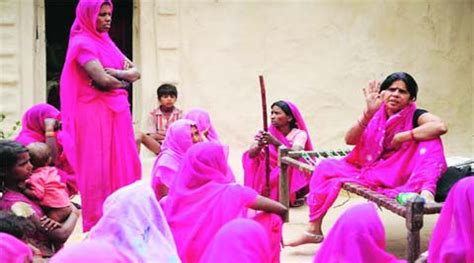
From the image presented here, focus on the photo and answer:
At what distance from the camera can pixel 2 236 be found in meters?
2.85

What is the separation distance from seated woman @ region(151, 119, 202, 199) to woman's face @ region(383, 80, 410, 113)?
1.39m

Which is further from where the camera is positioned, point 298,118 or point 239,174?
Result: point 239,174

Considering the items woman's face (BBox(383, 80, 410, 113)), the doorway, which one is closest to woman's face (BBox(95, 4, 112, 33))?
woman's face (BBox(383, 80, 410, 113))

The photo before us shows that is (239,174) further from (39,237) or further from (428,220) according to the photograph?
(39,237)

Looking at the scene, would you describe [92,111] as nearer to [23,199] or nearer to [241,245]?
[23,199]

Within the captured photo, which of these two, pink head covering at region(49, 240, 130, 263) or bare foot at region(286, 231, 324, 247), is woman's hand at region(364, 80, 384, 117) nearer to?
bare foot at region(286, 231, 324, 247)

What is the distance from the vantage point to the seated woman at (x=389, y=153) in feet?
16.0

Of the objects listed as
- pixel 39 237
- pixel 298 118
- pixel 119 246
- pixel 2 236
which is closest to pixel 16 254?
pixel 2 236

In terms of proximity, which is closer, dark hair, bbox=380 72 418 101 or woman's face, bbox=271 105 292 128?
dark hair, bbox=380 72 418 101

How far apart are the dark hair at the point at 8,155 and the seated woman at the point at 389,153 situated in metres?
2.12

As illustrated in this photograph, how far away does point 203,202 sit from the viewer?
4.03m

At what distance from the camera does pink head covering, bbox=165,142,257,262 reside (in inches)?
156

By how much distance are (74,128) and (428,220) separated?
123 inches

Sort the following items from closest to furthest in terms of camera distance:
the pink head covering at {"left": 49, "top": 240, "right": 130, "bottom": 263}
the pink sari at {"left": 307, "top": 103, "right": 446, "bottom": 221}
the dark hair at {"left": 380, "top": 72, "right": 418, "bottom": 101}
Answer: the pink head covering at {"left": 49, "top": 240, "right": 130, "bottom": 263} < the pink sari at {"left": 307, "top": 103, "right": 446, "bottom": 221} < the dark hair at {"left": 380, "top": 72, "right": 418, "bottom": 101}
